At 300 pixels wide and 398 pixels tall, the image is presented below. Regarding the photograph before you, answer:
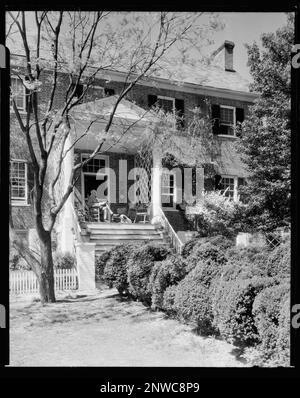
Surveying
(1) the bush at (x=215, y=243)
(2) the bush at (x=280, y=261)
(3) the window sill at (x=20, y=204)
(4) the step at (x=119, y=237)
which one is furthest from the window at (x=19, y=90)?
(2) the bush at (x=280, y=261)

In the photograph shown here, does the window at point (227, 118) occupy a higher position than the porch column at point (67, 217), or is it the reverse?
the window at point (227, 118)

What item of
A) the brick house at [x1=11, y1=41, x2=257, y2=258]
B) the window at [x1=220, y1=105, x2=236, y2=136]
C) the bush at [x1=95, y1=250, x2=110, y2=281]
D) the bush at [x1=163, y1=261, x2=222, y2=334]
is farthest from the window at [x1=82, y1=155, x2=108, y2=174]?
the window at [x1=220, y1=105, x2=236, y2=136]

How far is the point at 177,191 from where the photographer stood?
11.2m

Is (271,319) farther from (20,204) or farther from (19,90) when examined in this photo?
(20,204)

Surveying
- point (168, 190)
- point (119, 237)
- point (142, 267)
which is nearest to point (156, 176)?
point (168, 190)

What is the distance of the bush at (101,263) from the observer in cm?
866

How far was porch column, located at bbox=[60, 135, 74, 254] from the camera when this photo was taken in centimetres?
938

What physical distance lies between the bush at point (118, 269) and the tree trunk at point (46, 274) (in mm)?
1097

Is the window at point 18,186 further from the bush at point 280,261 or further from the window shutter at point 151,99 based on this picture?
the bush at point 280,261

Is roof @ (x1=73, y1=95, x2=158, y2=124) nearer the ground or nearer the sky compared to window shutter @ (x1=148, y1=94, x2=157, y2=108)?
nearer the ground

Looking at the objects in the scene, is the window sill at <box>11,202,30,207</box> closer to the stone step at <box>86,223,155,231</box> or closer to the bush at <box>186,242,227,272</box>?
the stone step at <box>86,223,155,231</box>

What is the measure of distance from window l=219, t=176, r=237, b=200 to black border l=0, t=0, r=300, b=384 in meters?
4.86
